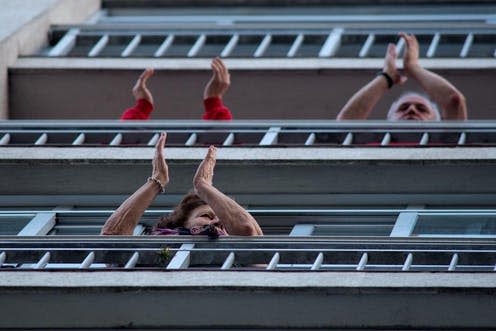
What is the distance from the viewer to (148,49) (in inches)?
973

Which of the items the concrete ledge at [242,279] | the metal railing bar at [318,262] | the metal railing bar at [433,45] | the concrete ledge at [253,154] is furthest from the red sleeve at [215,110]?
the metal railing bar at [433,45]

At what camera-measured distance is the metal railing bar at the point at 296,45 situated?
23.8 meters

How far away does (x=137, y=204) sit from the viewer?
15547 millimetres

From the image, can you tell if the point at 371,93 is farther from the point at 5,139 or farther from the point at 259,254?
the point at 259,254

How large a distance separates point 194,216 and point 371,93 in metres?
3.90

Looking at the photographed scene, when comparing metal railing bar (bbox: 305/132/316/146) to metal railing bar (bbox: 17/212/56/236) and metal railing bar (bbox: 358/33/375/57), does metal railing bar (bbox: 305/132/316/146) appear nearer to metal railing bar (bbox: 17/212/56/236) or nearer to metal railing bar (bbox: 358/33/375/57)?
metal railing bar (bbox: 17/212/56/236)

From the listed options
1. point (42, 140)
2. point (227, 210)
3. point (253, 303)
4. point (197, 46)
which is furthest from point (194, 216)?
point (197, 46)

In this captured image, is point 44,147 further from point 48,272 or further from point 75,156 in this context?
point 48,272

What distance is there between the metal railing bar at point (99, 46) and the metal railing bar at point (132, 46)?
0.28 m

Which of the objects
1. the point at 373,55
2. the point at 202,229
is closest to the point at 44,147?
the point at 202,229

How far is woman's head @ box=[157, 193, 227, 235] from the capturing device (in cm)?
1568

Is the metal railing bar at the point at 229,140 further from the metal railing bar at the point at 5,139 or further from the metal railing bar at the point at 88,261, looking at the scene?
the metal railing bar at the point at 88,261

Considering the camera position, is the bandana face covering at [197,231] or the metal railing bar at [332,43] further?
the metal railing bar at [332,43]

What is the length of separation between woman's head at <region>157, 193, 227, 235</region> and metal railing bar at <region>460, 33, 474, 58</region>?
25.4 ft
